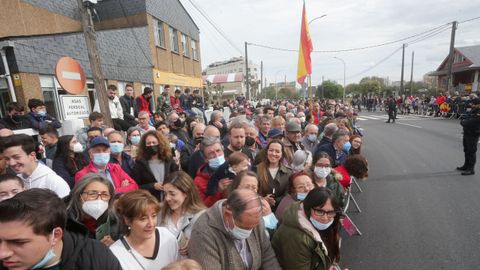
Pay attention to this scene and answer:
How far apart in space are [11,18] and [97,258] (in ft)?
36.7

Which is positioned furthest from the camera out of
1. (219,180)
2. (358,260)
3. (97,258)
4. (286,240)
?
(358,260)

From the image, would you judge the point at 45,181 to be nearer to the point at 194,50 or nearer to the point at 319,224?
the point at 319,224

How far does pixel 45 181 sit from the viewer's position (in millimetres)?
2613

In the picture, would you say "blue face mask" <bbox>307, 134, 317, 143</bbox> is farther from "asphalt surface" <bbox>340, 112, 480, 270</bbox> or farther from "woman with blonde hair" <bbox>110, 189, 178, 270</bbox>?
"woman with blonde hair" <bbox>110, 189, 178, 270</bbox>

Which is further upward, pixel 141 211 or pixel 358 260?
pixel 141 211

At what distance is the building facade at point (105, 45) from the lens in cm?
786

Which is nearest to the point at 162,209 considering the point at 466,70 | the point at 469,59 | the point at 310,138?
the point at 310,138

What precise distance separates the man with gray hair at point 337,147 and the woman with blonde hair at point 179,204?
3.06m

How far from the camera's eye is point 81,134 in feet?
15.8

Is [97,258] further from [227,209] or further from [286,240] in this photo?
[286,240]

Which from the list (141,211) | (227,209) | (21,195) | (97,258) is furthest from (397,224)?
(21,195)

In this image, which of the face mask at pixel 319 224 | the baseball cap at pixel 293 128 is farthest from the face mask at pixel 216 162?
the baseball cap at pixel 293 128

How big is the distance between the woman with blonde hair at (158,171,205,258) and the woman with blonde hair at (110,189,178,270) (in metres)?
0.38

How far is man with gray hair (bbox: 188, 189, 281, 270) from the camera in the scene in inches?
70.1
